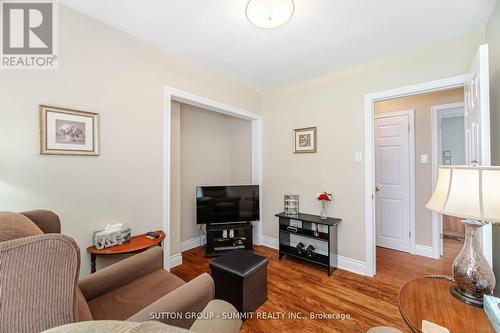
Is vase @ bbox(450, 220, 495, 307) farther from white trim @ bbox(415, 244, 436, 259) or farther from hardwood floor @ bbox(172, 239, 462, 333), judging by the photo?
white trim @ bbox(415, 244, 436, 259)

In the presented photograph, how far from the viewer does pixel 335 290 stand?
2.16 meters

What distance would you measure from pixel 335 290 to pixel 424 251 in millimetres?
1801

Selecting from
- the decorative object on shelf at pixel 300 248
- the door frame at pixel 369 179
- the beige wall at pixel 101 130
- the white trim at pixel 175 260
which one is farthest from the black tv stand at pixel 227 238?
the door frame at pixel 369 179

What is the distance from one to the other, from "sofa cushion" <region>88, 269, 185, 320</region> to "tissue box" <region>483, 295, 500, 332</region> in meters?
1.61

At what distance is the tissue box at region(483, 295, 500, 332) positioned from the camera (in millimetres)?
796

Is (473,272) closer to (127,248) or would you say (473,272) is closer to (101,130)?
(127,248)

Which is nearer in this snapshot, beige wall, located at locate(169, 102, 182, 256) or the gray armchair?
the gray armchair

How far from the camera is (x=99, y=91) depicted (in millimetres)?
1789

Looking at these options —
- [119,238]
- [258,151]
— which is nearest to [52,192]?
[119,238]

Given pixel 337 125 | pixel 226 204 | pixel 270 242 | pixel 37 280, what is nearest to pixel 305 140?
pixel 337 125

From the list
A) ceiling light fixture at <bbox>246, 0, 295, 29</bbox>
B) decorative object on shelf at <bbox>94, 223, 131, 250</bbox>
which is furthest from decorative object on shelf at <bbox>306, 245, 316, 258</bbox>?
ceiling light fixture at <bbox>246, 0, 295, 29</bbox>

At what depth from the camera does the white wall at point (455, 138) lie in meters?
4.67

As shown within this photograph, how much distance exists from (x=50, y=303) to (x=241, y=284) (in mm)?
1326

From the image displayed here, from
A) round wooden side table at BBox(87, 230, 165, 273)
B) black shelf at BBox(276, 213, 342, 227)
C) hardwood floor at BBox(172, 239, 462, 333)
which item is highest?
round wooden side table at BBox(87, 230, 165, 273)
